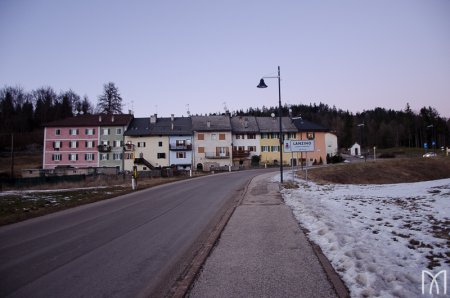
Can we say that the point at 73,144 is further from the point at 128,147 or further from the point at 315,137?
the point at 315,137

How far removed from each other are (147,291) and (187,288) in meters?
0.58

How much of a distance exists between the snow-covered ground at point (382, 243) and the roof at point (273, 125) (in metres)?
57.1

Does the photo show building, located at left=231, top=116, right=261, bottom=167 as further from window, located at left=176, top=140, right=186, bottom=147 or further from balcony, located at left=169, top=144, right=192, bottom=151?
window, located at left=176, top=140, right=186, bottom=147

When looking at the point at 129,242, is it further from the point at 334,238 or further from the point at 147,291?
the point at 334,238

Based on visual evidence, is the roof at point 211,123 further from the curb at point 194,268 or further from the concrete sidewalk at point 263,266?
the curb at point 194,268

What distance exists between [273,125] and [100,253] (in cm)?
6538

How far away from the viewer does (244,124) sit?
2744 inches

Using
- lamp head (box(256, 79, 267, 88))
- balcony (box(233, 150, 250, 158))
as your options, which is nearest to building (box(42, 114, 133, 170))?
balcony (box(233, 150, 250, 158))

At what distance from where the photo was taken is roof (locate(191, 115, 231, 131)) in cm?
6544

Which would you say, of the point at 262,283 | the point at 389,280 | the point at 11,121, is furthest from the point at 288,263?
the point at 11,121

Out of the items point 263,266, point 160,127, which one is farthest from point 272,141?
point 263,266

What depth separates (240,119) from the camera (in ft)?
237

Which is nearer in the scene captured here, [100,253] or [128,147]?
[100,253]

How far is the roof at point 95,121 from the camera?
212ft
